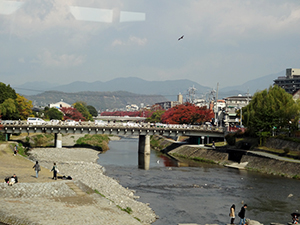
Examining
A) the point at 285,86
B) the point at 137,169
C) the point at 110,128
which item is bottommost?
the point at 137,169

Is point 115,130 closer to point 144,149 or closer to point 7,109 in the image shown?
point 144,149

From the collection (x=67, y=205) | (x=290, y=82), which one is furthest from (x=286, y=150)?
(x=290, y=82)

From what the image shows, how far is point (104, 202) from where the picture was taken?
30.4 metres

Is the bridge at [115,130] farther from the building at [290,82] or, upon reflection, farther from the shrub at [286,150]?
the building at [290,82]

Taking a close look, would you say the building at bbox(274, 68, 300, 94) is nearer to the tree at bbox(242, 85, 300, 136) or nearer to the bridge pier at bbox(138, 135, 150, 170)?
the tree at bbox(242, 85, 300, 136)

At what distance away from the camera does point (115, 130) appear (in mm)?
84812

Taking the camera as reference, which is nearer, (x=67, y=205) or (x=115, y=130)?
(x=67, y=205)

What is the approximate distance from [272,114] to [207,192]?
33.3 metres

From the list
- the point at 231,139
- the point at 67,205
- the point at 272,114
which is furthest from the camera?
the point at 231,139

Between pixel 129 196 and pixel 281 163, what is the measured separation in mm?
28627

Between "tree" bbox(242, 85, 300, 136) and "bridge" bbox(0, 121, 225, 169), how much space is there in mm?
13312

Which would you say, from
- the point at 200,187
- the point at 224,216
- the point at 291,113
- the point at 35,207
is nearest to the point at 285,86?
the point at 291,113

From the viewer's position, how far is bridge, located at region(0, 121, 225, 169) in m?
76.5

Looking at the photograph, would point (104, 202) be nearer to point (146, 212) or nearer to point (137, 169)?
point (146, 212)
